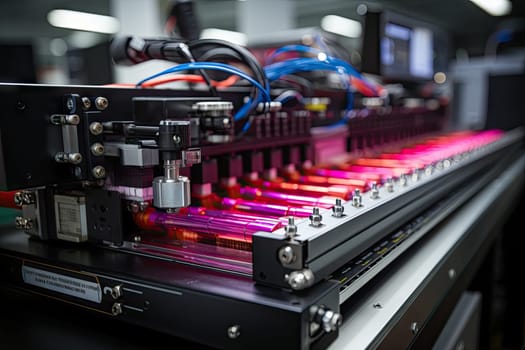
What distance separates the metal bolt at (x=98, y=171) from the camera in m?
0.68

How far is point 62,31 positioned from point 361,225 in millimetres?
10408

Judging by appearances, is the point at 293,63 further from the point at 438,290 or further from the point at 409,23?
the point at 409,23

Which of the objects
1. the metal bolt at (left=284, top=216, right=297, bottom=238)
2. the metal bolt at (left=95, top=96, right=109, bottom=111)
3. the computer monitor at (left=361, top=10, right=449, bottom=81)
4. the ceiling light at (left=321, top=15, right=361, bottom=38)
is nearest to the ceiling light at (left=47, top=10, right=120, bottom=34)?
the ceiling light at (left=321, top=15, right=361, bottom=38)

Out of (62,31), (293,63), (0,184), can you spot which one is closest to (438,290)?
(293,63)

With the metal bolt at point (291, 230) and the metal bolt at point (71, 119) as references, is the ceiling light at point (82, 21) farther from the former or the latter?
the metal bolt at point (291, 230)

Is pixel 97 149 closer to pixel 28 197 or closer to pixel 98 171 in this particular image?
pixel 98 171

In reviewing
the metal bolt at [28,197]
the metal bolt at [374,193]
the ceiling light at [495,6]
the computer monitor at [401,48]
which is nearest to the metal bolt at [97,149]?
the metal bolt at [28,197]

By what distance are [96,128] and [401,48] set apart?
1.78 m

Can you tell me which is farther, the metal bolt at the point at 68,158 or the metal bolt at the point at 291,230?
the metal bolt at the point at 68,158

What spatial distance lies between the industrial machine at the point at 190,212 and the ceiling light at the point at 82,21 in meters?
7.48

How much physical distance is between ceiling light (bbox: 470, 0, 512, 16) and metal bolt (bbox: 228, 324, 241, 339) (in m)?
7.28

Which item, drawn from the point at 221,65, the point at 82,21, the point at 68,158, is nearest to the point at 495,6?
the point at 82,21

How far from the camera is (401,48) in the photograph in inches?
82.8

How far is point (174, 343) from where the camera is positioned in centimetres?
62
